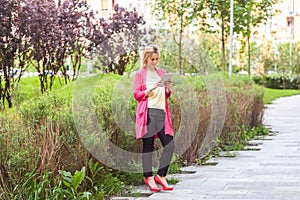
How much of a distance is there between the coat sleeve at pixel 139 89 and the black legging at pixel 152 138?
0.59 ft

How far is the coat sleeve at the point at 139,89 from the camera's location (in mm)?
6879

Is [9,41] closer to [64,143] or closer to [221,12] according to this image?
[64,143]

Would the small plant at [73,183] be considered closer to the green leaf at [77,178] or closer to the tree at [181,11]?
the green leaf at [77,178]

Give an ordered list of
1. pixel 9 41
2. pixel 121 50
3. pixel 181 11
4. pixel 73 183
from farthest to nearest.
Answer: pixel 181 11, pixel 9 41, pixel 121 50, pixel 73 183

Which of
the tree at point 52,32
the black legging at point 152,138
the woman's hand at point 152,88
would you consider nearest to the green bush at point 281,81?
the tree at point 52,32

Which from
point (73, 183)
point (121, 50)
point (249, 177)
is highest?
point (121, 50)

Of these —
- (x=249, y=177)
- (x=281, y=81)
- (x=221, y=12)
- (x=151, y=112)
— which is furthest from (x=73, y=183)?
(x=281, y=81)

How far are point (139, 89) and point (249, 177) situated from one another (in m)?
1.89

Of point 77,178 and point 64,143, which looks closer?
point 77,178

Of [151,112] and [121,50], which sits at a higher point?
[121,50]

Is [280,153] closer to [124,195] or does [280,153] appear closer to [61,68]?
[124,195]

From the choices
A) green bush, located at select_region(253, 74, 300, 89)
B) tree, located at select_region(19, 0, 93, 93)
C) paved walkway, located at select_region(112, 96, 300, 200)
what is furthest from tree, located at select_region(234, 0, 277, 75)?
green bush, located at select_region(253, 74, 300, 89)

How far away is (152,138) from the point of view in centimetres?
707

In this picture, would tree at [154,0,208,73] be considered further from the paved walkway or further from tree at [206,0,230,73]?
the paved walkway
